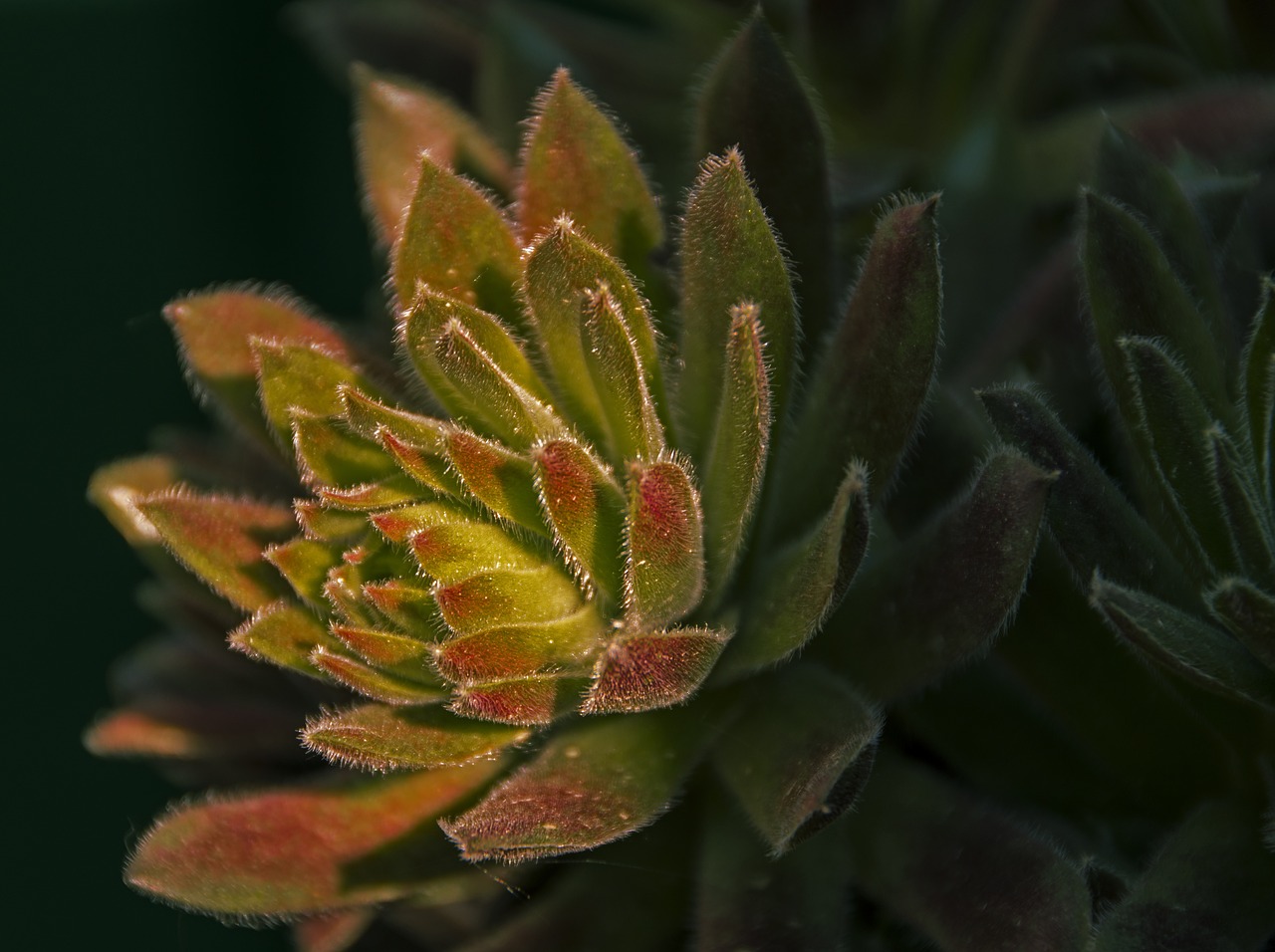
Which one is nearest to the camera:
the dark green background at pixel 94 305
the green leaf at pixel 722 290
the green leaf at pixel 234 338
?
the green leaf at pixel 722 290

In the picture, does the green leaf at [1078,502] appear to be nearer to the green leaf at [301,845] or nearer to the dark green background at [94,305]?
the green leaf at [301,845]

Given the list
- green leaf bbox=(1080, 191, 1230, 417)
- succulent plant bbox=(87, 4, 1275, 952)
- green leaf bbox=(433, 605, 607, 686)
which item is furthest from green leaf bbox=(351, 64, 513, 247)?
green leaf bbox=(1080, 191, 1230, 417)

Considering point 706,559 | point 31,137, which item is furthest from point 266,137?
point 706,559

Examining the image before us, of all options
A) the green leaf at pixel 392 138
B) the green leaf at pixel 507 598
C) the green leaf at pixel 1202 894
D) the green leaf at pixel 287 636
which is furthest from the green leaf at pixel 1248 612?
the green leaf at pixel 392 138

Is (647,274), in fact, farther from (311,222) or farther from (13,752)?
(311,222)

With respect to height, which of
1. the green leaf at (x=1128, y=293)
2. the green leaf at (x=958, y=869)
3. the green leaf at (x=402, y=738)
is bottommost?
the green leaf at (x=958, y=869)

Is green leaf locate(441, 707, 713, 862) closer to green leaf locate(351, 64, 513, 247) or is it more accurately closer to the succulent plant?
the succulent plant

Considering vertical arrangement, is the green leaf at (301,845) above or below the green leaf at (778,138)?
below
